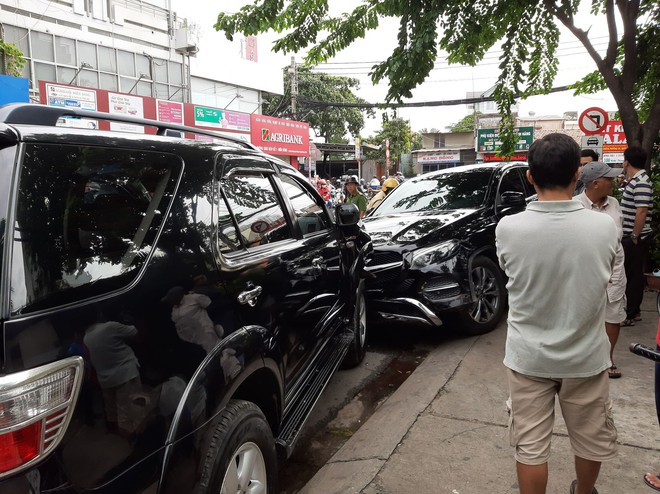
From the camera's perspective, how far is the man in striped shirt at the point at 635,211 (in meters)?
4.55

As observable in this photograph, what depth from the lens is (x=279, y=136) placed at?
87.2ft

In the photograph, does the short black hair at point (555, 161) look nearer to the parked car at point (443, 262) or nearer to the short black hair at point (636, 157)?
the parked car at point (443, 262)

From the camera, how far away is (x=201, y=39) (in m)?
23.1

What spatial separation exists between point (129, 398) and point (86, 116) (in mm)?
1086

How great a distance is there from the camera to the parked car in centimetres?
483

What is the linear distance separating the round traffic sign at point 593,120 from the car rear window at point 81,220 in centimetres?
899

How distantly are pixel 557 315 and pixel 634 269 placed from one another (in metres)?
3.65

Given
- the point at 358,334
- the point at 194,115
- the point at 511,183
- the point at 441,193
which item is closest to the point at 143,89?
the point at 194,115

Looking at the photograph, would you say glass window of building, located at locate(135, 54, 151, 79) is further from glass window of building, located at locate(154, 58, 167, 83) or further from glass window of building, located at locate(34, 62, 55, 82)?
glass window of building, located at locate(34, 62, 55, 82)

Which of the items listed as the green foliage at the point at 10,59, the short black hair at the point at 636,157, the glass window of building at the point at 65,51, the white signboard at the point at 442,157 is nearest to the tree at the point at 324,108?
the white signboard at the point at 442,157

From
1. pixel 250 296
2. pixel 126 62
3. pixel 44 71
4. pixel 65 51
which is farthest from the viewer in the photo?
pixel 126 62

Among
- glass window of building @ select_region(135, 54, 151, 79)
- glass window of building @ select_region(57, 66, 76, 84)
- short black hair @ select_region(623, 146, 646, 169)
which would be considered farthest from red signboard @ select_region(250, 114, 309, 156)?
short black hair @ select_region(623, 146, 646, 169)

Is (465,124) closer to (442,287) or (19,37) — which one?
(19,37)

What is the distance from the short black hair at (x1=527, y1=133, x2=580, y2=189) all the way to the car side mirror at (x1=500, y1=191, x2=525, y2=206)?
388 cm
